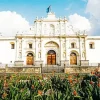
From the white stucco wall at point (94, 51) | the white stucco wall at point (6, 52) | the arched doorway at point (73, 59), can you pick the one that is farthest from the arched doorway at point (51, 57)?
the white stucco wall at point (6, 52)

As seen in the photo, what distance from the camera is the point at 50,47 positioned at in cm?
3381

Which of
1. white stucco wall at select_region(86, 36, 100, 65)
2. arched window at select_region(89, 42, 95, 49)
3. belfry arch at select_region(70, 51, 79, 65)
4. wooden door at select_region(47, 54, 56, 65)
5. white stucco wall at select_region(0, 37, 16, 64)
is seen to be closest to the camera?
white stucco wall at select_region(86, 36, 100, 65)

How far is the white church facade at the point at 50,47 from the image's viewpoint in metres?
32.8

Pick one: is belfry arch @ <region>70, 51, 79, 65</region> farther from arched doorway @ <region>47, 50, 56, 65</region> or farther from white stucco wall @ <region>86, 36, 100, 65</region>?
arched doorway @ <region>47, 50, 56, 65</region>

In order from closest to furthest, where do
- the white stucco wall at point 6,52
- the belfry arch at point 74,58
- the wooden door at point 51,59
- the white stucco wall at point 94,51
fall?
the white stucco wall at point 94,51 < the white stucco wall at point 6,52 < the belfry arch at point 74,58 < the wooden door at point 51,59

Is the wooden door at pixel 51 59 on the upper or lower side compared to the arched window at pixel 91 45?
lower

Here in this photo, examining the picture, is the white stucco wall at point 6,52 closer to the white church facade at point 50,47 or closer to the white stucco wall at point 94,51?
the white church facade at point 50,47

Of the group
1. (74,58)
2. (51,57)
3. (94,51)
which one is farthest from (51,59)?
(94,51)

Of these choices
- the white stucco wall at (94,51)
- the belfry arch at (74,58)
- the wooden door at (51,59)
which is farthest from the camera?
the wooden door at (51,59)

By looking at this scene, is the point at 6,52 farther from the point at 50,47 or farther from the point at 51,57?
the point at 51,57

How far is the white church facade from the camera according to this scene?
1292 inches

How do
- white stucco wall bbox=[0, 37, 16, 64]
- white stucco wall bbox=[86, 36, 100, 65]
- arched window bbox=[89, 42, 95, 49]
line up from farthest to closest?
arched window bbox=[89, 42, 95, 49] → white stucco wall bbox=[0, 37, 16, 64] → white stucco wall bbox=[86, 36, 100, 65]

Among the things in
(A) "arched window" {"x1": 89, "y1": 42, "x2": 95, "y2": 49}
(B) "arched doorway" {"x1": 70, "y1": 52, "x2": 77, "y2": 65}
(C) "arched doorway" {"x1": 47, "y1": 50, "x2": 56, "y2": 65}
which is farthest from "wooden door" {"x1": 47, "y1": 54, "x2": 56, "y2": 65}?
(A) "arched window" {"x1": 89, "y1": 42, "x2": 95, "y2": 49}

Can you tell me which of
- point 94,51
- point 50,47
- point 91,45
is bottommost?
point 94,51
